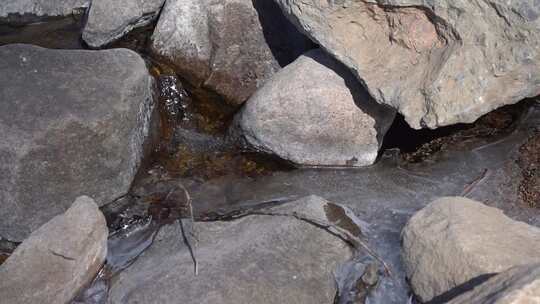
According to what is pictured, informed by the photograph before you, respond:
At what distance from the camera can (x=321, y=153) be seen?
396 cm

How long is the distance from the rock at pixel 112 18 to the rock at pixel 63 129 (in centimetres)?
76

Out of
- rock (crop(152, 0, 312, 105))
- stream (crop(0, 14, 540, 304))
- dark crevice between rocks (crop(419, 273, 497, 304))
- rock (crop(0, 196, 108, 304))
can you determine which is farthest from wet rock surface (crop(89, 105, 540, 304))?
rock (crop(152, 0, 312, 105))

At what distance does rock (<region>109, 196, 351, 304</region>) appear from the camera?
112 inches

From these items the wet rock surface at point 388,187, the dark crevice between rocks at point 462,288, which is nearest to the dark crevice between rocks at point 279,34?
the wet rock surface at point 388,187

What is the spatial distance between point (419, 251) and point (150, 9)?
2768mm

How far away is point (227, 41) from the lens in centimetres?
455

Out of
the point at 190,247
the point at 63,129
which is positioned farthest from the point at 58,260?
the point at 63,129

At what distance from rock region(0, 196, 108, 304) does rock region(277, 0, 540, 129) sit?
162cm

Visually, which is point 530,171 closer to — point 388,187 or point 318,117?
point 388,187

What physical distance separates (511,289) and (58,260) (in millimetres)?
2021

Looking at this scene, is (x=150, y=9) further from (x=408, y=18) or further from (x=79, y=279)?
(x=79, y=279)

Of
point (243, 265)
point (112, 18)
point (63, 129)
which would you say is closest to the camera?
point (243, 265)

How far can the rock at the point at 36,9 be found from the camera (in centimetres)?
525

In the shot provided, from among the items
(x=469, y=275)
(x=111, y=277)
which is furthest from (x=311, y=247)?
(x=111, y=277)
